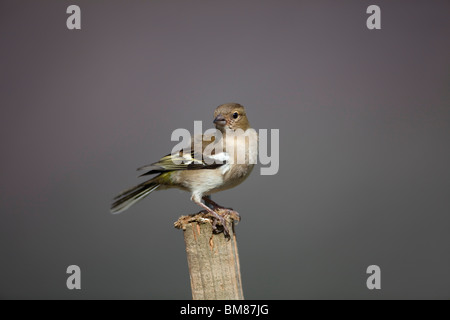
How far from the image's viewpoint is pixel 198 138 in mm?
4109

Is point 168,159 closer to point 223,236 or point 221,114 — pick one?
point 221,114

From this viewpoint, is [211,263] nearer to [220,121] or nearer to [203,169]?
[203,169]

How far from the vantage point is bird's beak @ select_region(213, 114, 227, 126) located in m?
4.00

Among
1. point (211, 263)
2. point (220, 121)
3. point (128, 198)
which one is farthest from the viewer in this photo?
point (220, 121)

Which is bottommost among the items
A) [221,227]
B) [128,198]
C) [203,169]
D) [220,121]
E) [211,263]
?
[211,263]

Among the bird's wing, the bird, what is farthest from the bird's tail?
the bird's wing

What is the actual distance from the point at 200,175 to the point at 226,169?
0.78 ft

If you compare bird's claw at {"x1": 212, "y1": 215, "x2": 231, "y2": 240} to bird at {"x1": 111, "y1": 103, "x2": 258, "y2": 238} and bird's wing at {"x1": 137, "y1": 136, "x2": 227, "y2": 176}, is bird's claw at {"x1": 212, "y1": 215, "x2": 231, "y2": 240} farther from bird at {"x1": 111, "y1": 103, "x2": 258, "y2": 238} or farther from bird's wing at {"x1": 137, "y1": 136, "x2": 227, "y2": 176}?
bird's wing at {"x1": 137, "y1": 136, "x2": 227, "y2": 176}

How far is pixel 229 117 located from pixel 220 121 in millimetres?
112

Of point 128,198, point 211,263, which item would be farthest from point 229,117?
point 211,263

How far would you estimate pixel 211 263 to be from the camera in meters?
2.81

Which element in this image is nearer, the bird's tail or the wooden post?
the wooden post

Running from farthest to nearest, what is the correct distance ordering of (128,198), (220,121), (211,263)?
(220,121)
(128,198)
(211,263)

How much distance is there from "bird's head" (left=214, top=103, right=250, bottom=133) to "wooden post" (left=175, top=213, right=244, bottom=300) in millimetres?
1340
